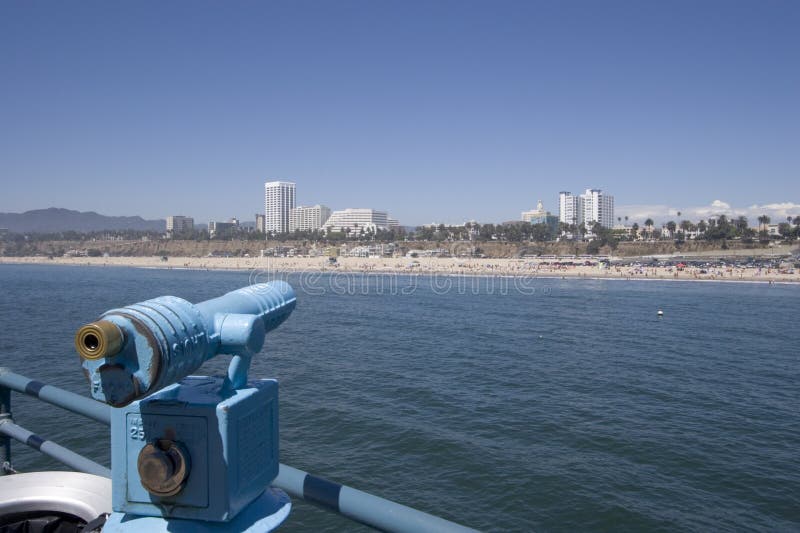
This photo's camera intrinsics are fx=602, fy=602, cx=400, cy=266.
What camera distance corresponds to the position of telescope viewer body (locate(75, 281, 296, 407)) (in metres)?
1.28

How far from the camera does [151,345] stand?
131 centimetres

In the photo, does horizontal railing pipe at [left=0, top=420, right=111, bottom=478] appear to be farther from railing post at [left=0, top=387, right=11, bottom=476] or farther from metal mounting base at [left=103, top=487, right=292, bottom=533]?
metal mounting base at [left=103, top=487, right=292, bottom=533]

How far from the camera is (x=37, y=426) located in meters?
15.0

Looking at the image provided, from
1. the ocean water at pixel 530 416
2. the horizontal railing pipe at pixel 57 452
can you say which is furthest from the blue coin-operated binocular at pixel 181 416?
the ocean water at pixel 530 416

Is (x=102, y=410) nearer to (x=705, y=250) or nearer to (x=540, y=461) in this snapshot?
(x=540, y=461)

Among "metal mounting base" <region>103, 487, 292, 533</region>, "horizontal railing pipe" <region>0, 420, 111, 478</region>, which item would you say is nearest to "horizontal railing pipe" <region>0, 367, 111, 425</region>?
"horizontal railing pipe" <region>0, 420, 111, 478</region>

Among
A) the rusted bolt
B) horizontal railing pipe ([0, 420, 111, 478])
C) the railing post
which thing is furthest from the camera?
the railing post

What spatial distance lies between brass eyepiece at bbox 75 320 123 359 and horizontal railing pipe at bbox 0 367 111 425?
958 mm

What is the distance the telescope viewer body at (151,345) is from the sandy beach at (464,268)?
274ft

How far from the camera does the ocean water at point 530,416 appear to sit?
11.7 meters

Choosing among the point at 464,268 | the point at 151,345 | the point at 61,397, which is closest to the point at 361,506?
the point at 151,345

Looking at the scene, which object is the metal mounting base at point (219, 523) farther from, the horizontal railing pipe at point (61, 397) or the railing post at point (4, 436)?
the railing post at point (4, 436)

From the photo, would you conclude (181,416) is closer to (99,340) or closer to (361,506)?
(99,340)

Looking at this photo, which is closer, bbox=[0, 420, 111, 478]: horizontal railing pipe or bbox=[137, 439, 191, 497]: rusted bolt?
bbox=[137, 439, 191, 497]: rusted bolt
